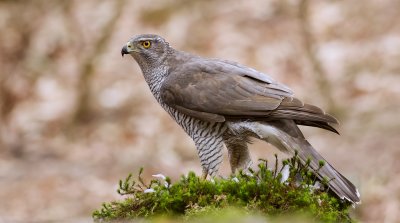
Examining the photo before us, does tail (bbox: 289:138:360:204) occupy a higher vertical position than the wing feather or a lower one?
lower

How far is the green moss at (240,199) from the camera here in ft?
16.5

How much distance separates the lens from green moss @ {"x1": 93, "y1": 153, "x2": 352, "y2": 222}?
504 cm

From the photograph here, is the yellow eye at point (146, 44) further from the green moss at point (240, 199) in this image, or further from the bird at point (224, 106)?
the green moss at point (240, 199)

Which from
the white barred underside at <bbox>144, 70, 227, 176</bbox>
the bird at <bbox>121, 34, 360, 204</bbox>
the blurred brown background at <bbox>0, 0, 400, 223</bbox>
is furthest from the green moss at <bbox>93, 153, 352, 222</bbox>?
the blurred brown background at <bbox>0, 0, 400, 223</bbox>

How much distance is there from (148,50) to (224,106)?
0.99m

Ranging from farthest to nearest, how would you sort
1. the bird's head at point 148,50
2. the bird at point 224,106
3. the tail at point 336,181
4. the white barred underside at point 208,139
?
the bird's head at point 148,50, the white barred underside at point 208,139, the bird at point 224,106, the tail at point 336,181

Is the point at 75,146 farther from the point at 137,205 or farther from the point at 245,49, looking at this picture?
the point at 137,205

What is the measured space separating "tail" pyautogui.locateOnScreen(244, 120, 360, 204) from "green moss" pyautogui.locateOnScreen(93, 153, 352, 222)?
0.10 meters

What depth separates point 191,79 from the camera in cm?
642

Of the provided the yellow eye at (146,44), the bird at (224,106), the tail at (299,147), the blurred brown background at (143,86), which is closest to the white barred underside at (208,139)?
the bird at (224,106)

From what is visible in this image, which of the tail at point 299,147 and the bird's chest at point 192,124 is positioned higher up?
the bird's chest at point 192,124

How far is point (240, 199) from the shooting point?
16.9 ft

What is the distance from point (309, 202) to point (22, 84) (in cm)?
1096

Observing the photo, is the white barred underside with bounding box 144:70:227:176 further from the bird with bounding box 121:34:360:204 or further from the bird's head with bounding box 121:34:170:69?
the bird's head with bounding box 121:34:170:69
